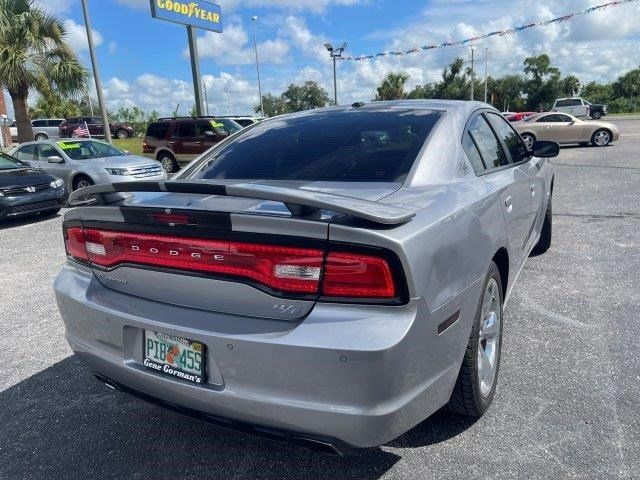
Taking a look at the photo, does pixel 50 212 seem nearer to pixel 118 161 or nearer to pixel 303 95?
pixel 118 161

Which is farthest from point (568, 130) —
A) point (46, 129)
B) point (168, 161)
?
point (46, 129)

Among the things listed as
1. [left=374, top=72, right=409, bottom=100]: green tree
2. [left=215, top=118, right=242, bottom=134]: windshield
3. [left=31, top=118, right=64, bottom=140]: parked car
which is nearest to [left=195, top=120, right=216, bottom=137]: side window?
[left=215, top=118, right=242, bottom=134]: windshield

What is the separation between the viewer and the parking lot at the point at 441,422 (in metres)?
2.32

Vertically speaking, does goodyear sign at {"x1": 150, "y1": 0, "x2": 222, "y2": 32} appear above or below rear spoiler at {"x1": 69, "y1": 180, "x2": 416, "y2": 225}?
above

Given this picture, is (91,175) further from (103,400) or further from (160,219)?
(160,219)

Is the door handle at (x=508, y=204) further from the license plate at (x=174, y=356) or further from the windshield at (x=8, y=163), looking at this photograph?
the windshield at (x=8, y=163)

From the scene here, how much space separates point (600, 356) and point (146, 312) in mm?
2719

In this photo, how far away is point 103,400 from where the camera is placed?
118 inches

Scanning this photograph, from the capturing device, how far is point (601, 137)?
1875 centimetres

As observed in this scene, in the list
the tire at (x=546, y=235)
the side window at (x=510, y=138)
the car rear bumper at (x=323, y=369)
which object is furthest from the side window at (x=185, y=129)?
the car rear bumper at (x=323, y=369)

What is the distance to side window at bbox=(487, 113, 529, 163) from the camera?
368 centimetres

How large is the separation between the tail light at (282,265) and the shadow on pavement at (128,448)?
0.99m

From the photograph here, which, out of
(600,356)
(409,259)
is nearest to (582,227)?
(600,356)

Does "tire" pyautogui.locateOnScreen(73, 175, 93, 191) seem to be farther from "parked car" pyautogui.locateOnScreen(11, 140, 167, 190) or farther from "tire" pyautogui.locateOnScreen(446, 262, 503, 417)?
"tire" pyautogui.locateOnScreen(446, 262, 503, 417)
